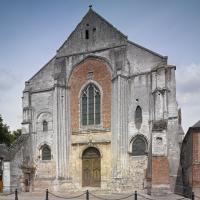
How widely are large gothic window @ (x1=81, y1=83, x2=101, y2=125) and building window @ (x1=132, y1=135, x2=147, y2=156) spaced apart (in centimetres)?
338

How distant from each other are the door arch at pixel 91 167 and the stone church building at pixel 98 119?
0.07 m

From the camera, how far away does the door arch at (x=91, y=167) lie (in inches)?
1057

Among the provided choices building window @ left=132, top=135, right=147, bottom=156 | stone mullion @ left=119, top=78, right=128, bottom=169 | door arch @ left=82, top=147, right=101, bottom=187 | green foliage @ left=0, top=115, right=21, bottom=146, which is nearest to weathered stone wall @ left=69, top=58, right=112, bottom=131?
stone mullion @ left=119, top=78, right=128, bottom=169

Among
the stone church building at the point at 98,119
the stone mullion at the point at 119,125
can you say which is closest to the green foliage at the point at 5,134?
the stone church building at the point at 98,119

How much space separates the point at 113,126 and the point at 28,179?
819 cm

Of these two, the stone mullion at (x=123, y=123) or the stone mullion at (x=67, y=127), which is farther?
the stone mullion at (x=67, y=127)

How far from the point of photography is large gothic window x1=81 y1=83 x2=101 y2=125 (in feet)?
90.8

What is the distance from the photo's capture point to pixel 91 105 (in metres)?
28.0

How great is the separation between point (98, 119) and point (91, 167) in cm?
371

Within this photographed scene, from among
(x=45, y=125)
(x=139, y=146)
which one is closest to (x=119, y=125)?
(x=139, y=146)

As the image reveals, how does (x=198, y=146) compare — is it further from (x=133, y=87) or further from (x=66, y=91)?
(x=66, y=91)

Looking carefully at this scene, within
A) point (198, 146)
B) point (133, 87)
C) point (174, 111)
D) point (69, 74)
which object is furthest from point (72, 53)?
point (198, 146)

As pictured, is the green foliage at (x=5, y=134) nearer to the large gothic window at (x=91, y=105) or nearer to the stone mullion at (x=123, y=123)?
the large gothic window at (x=91, y=105)

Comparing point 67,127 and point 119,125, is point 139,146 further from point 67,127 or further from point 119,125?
point 67,127
